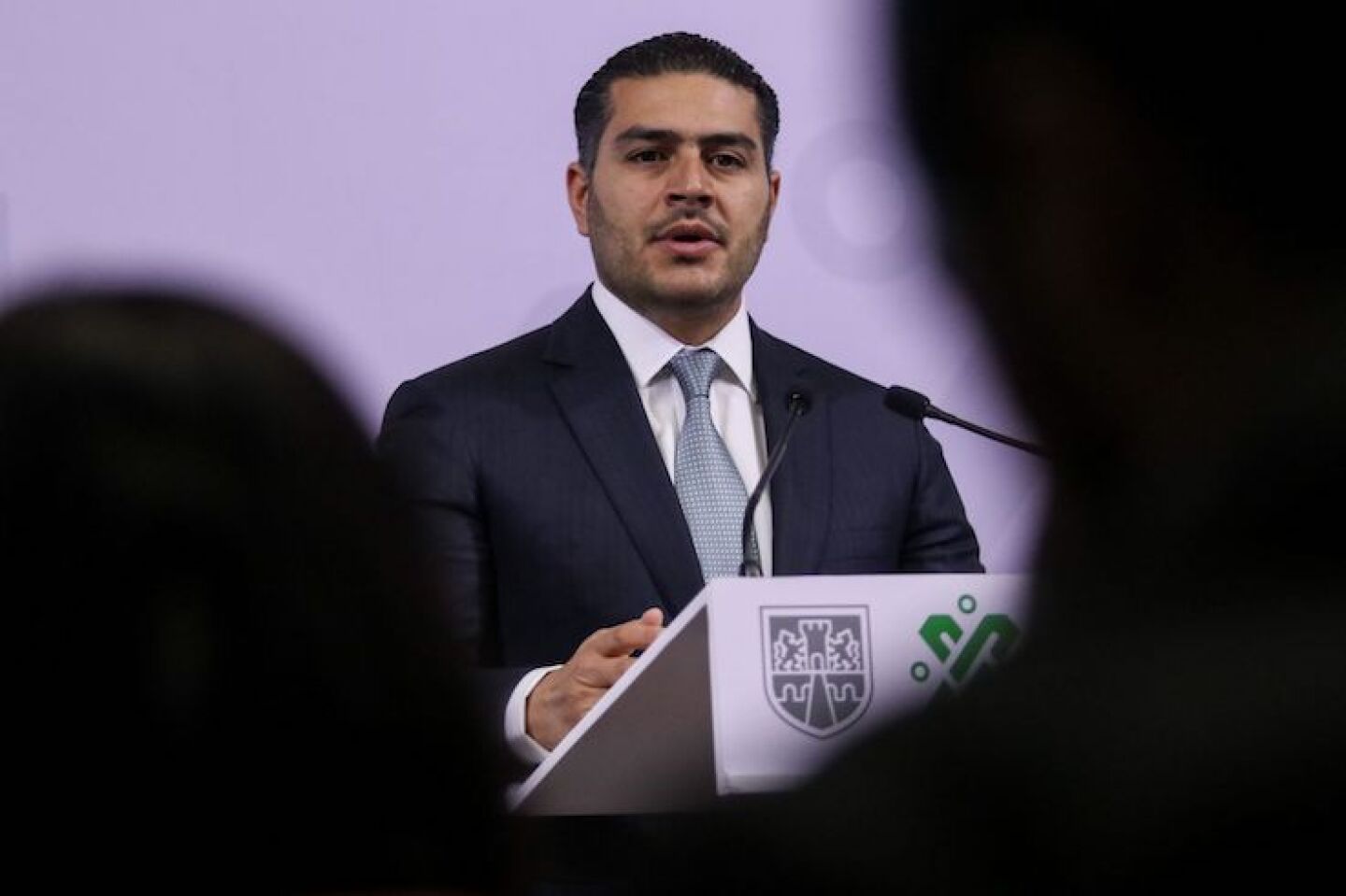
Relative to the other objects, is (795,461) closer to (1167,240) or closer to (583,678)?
(583,678)

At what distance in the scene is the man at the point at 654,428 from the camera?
369 centimetres

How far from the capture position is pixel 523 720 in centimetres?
324

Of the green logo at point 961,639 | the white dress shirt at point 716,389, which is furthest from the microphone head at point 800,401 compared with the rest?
the green logo at point 961,639

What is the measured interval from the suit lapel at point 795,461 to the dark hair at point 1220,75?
8.99 feet

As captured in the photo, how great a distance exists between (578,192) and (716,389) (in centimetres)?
65

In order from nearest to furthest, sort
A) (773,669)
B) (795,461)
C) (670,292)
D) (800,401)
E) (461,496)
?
1. (773,669)
2. (800,401)
3. (461,496)
4. (795,461)
5. (670,292)

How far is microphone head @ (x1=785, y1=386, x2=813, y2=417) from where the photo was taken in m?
3.49

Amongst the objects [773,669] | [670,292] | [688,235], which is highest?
[688,235]

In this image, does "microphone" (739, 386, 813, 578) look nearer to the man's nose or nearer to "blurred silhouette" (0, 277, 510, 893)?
the man's nose

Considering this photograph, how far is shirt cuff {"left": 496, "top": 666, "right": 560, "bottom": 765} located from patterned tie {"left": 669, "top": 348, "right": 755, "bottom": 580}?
18.8 inches

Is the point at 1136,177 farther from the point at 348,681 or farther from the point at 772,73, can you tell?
the point at 772,73

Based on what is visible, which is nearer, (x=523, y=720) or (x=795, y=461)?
(x=523, y=720)

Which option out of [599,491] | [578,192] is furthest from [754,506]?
[578,192]

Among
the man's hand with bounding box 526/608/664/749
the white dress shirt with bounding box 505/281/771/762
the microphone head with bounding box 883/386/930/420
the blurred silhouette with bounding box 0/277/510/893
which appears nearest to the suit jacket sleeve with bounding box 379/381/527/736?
the man's hand with bounding box 526/608/664/749
